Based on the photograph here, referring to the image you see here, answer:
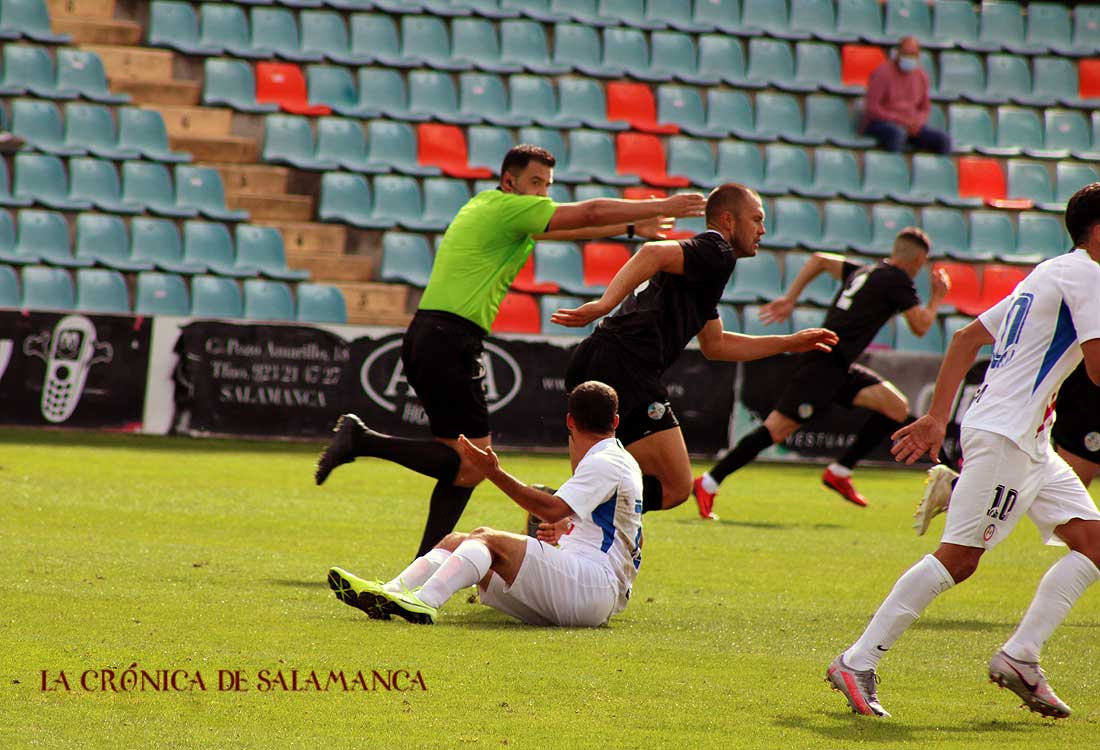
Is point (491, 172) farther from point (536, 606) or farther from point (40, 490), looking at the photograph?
point (536, 606)

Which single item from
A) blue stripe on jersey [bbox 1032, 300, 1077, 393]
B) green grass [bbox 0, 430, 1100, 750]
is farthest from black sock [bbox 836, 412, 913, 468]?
blue stripe on jersey [bbox 1032, 300, 1077, 393]

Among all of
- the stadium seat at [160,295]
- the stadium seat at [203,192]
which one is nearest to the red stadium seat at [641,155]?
the stadium seat at [203,192]

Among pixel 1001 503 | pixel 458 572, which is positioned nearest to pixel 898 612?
pixel 1001 503

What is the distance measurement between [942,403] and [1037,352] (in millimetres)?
352

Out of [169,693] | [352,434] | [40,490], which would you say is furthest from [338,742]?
[40,490]

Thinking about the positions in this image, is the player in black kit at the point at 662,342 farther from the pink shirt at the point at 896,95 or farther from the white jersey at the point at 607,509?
→ the pink shirt at the point at 896,95

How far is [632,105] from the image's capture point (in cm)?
1931

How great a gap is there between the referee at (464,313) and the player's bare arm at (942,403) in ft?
6.43

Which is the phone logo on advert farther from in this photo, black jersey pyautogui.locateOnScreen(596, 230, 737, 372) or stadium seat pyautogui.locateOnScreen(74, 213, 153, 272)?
black jersey pyautogui.locateOnScreen(596, 230, 737, 372)

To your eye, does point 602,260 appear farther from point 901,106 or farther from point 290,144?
point 901,106

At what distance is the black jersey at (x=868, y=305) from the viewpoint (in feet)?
37.9

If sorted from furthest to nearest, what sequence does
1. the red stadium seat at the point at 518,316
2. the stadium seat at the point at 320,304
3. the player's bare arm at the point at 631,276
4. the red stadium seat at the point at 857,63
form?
the red stadium seat at the point at 857,63 → the red stadium seat at the point at 518,316 → the stadium seat at the point at 320,304 → the player's bare arm at the point at 631,276

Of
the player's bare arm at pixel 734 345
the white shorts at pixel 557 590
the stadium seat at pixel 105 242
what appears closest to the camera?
the white shorts at pixel 557 590

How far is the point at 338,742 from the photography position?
412 centimetres
